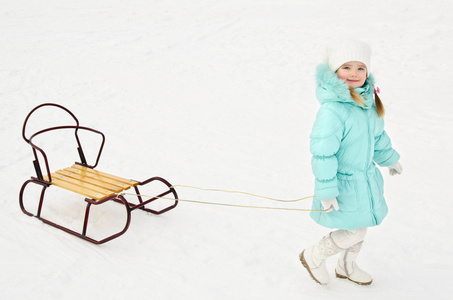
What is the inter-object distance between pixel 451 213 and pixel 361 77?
6.46ft

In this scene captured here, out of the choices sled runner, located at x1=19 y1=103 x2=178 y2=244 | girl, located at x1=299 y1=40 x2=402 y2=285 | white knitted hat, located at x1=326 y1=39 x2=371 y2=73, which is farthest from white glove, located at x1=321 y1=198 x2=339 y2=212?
sled runner, located at x1=19 y1=103 x2=178 y2=244

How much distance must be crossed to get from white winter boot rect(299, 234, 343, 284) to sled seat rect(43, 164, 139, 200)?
1516 millimetres

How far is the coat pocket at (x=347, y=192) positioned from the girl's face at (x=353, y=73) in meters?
0.53

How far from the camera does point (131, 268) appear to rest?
352cm

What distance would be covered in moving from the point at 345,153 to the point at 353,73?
0.45 meters

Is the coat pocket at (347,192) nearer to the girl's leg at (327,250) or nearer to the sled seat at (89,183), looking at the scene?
the girl's leg at (327,250)

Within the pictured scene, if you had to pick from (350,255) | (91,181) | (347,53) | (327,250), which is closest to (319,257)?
(327,250)

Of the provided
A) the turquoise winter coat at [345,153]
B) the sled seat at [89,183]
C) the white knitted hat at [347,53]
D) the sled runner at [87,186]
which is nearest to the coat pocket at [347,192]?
the turquoise winter coat at [345,153]

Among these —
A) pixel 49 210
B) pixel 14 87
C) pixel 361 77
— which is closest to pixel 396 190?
pixel 361 77

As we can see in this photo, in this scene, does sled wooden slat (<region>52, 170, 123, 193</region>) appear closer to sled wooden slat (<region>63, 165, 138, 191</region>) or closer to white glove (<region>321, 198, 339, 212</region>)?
sled wooden slat (<region>63, 165, 138, 191</region>)

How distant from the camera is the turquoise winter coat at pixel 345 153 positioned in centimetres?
280

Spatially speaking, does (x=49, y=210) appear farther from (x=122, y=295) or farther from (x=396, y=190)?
(x=396, y=190)

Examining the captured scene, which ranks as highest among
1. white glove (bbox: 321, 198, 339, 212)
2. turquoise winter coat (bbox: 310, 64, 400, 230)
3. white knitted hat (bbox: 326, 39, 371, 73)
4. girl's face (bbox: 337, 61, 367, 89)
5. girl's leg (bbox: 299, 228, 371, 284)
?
white knitted hat (bbox: 326, 39, 371, 73)

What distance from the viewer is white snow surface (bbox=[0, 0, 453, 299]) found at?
3482 mm
